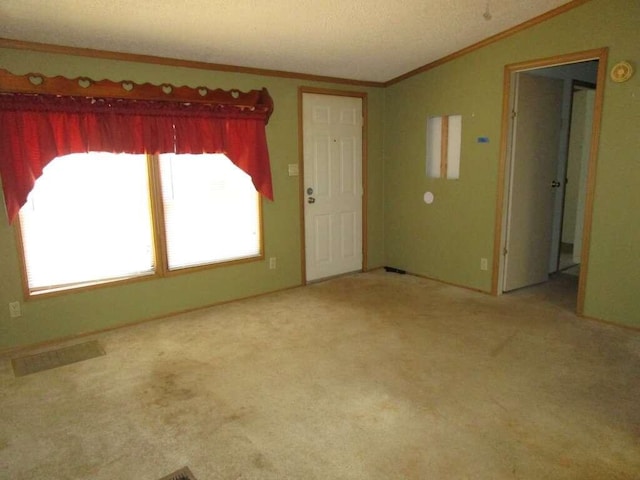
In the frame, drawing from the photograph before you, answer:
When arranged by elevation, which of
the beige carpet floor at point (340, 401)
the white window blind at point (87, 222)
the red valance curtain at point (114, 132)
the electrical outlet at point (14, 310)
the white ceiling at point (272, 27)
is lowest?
the beige carpet floor at point (340, 401)

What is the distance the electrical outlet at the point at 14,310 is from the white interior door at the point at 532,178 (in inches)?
165

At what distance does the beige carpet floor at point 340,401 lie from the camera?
2.01 m

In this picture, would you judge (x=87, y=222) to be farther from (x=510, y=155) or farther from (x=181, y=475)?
(x=510, y=155)

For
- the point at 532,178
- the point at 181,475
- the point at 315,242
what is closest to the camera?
the point at 181,475

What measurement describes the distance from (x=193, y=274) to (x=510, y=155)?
3.14 metres

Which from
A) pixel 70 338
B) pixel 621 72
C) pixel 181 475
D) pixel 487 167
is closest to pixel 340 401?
pixel 181 475

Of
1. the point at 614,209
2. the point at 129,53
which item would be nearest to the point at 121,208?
the point at 129,53

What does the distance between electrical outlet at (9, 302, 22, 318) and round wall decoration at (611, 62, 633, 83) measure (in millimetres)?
4715

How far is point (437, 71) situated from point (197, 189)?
8.83 feet

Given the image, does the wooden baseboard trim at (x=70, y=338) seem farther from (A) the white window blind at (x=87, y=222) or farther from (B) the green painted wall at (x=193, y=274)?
(A) the white window blind at (x=87, y=222)

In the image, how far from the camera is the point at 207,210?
4.04 m

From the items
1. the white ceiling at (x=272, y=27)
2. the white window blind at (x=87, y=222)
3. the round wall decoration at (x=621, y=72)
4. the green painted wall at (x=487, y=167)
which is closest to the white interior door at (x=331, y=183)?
the green painted wall at (x=487, y=167)

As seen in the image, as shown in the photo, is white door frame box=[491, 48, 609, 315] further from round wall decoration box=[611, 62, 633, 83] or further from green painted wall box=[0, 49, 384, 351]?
green painted wall box=[0, 49, 384, 351]

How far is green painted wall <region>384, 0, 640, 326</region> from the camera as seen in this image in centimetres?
329
